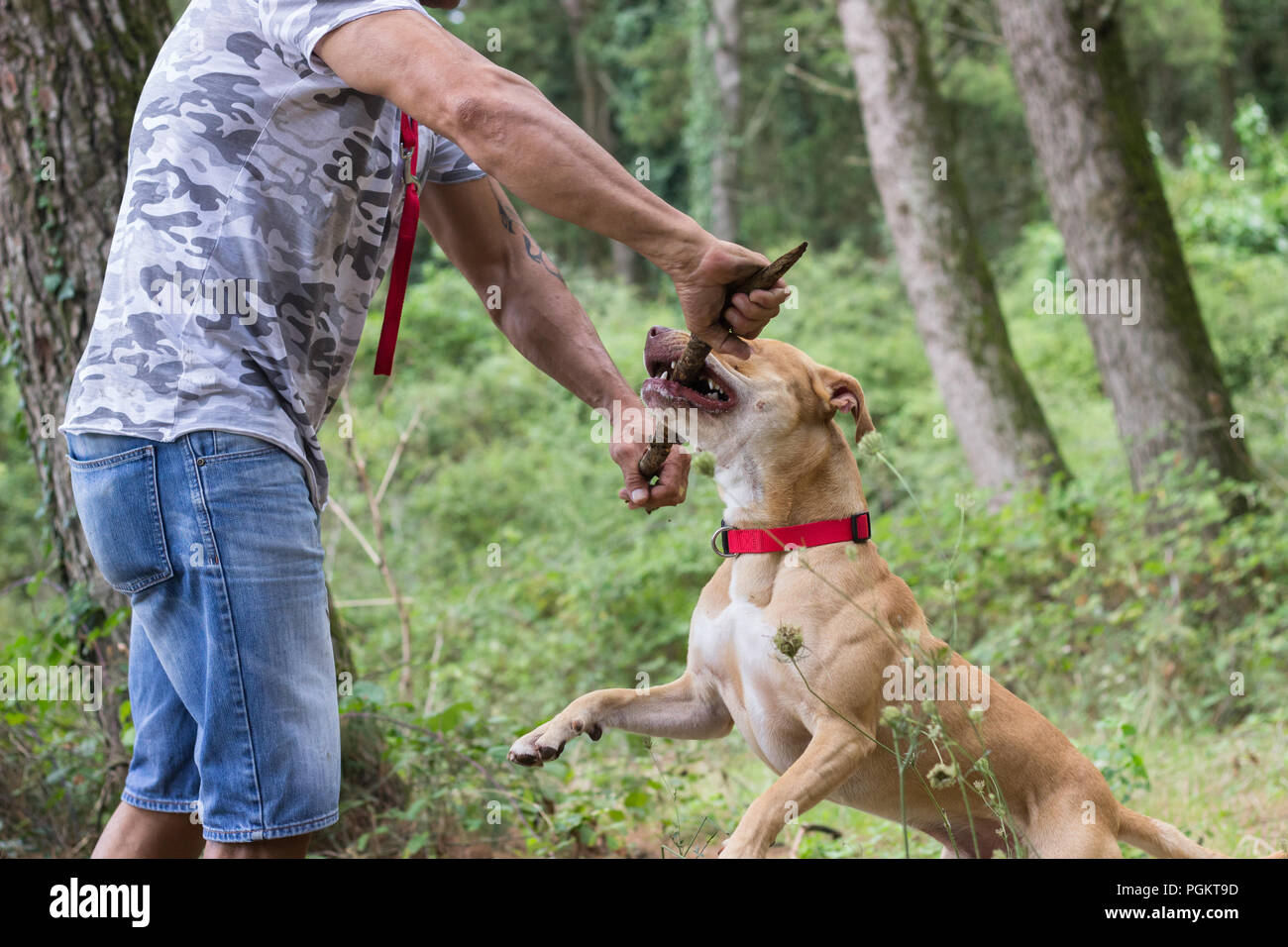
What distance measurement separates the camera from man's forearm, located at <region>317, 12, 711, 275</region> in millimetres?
2025

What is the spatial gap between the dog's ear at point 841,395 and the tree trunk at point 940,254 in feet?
17.1

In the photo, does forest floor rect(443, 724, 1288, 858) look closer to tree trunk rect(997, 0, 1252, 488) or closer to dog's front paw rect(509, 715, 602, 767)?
dog's front paw rect(509, 715, 602, 767)

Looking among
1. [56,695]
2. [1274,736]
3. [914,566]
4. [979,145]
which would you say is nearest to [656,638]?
[914,566]

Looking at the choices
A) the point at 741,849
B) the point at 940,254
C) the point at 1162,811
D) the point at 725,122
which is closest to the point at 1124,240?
the point at 940,254

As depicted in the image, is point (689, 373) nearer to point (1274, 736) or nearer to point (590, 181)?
point (590, 181)

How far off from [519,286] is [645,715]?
1.20 meters

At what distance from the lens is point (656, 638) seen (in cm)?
782

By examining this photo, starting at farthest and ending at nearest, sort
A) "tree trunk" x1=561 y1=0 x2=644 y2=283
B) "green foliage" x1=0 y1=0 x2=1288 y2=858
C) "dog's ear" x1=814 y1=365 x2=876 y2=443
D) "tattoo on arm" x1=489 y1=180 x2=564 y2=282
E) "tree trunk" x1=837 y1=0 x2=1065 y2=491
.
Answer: "tree trunk" x1=561 y1=0 x2=644 y2=283
"tree trunk" x1=837 y1=0 x2=1065 y2=491
"green foliage" x1=0 y1=0 x2=1288 y2=858
"dog's ear" x1=814 y1=365 x2=876 y2=443
"tattoo on arm" x1=489 y1=180 x2=564 y2=282

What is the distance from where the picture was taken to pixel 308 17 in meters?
2.14

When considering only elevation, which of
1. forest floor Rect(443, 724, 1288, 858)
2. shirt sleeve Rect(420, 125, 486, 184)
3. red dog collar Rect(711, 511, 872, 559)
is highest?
shirt sleeve Rect(420, 125, 486, 184)

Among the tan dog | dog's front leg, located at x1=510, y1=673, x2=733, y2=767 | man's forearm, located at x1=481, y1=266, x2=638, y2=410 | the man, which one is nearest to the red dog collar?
the tan dog

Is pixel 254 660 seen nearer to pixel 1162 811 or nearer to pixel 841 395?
pixel 841 395

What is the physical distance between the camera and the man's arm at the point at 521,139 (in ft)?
6.65
